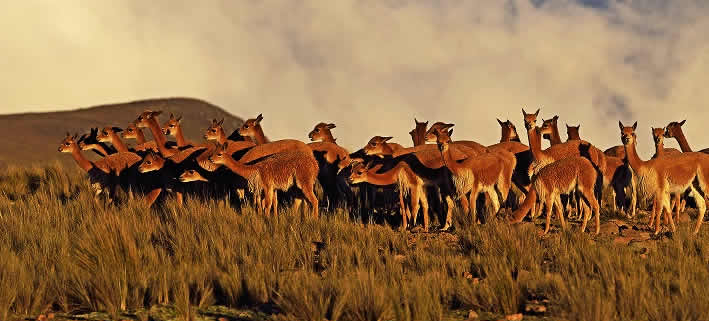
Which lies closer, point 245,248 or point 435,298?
point 435,298

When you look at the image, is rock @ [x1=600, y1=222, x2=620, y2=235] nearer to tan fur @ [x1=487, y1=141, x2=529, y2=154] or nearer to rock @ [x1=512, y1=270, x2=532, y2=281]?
tan fur @ [x1=487, y1=141, x2=529, y2=154]

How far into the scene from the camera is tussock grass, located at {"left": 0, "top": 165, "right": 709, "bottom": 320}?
781cm

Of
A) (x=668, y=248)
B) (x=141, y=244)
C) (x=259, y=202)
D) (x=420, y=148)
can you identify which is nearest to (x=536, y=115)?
(x=420, y=148)

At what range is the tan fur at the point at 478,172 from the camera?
43.6 ft

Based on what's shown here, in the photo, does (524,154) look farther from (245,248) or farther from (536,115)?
(245,248)

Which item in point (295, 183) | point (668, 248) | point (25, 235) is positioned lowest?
point (668, 248)

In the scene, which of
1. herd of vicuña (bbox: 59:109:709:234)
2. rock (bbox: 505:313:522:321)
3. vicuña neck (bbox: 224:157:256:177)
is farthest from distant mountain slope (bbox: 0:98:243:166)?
rock (bbox: 505:313:522:321)

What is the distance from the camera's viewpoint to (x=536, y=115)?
48.2 feet

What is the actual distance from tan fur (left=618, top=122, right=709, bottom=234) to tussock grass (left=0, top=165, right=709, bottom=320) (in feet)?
2.20

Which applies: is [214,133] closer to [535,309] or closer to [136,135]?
[136,135]

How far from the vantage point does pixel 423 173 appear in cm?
1397

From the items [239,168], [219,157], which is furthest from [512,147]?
[219,157]

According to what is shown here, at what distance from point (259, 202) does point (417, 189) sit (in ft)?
9.29

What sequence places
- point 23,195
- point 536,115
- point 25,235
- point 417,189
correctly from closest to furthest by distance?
point 25,235
point 417,189
point 536,115
point 23,195
